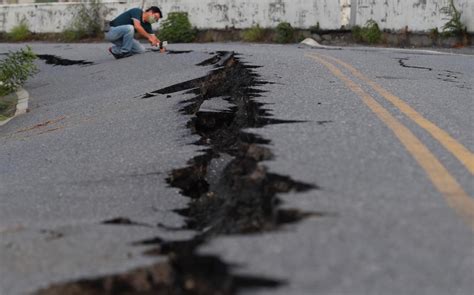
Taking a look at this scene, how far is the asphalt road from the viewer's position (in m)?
2.88

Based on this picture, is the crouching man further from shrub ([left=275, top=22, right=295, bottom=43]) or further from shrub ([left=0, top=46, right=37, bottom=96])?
shrub ([left=275, top=22, right=295, bottom=43])

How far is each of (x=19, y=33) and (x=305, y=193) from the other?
25633mm

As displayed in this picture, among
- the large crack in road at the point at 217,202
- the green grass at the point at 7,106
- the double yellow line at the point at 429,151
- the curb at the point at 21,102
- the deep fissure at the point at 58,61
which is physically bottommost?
the green grass at the point at 7,106

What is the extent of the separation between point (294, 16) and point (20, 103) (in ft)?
36.9

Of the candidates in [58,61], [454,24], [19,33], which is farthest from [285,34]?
[19,33]

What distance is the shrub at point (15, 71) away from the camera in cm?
1336

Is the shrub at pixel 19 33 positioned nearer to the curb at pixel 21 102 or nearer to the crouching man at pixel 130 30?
the crouching man at pixel 130 30

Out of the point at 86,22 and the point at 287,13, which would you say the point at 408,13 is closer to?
the point at 287,13

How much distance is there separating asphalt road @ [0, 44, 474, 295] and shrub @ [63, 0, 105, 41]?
58.9 feet

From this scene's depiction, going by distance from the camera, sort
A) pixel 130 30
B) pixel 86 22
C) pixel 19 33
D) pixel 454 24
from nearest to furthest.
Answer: pixel 130 30, pixel 454 24, pixel 86 22, pixel 19 33

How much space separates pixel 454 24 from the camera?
17.7m

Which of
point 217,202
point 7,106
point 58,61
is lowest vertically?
point 7,106

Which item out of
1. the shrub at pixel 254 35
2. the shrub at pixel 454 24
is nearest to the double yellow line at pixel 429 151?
the shrub at pixel 454 24

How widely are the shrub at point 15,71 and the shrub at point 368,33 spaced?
9.03 metres
